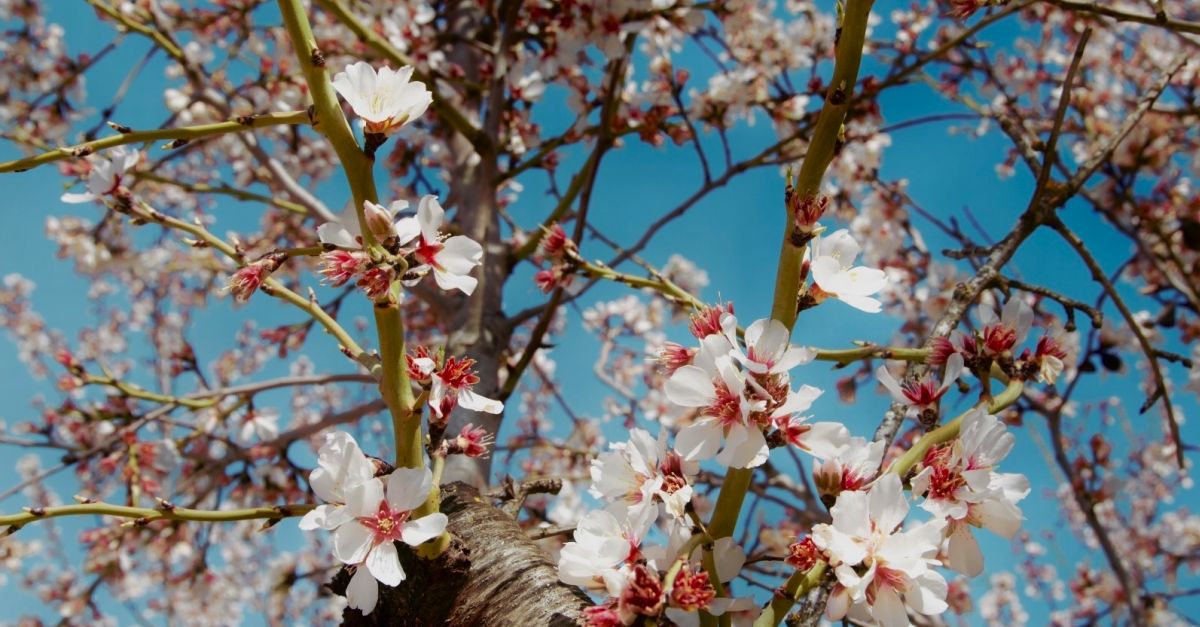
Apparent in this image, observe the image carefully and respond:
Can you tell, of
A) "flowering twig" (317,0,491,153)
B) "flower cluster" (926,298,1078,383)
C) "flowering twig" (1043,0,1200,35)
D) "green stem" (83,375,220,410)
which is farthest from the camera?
"green stem" (83,375,220,410)

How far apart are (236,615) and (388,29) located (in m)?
9.17

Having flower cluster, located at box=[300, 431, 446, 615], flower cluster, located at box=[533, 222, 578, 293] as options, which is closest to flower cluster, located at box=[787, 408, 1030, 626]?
flower cluster, located at box=[300, 431, 446, 615]

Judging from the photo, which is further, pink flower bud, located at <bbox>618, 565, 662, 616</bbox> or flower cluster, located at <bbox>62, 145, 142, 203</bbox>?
flower cluster, located at <bbox>62, 145, 142, 203</bbox>

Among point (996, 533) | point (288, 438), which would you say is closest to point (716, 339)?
point (996, 533)

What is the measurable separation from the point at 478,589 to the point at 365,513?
0.26 metres

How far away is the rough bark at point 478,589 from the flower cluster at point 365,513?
15cm

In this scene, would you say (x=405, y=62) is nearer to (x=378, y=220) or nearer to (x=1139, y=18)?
(x=378, y=220)

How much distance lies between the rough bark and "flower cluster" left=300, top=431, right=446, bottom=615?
153 millimetres

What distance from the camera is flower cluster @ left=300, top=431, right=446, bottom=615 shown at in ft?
3.01

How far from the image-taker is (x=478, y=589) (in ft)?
3.59

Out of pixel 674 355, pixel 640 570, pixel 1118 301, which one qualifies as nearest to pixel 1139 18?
pixel 1118 301

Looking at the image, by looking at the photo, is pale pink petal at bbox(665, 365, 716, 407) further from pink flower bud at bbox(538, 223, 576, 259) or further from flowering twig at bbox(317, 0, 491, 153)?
flowering twig at bbox(317, 0, 491, 153)

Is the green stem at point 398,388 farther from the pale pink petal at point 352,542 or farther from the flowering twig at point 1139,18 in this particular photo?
the flowering twig at point 1139,18

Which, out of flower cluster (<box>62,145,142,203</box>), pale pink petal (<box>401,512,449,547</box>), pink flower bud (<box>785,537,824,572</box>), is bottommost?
pink flower bud (<box>785,537,824,572</box>)
